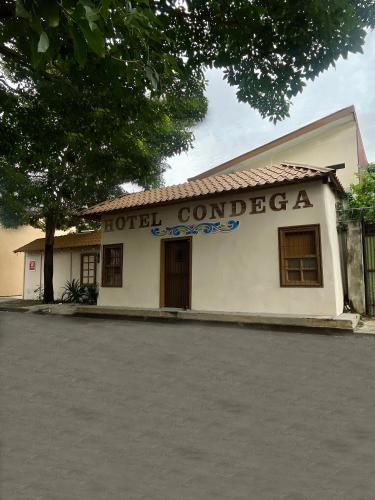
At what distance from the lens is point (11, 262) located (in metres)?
20.7

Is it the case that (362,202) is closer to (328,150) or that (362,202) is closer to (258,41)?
(328,150)

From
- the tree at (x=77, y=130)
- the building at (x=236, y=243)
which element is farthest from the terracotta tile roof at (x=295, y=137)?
the tree at (x=77, y=130)

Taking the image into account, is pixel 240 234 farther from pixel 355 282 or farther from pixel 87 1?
pixel 87 1

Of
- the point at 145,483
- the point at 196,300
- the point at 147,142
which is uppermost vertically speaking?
the point at 147,142

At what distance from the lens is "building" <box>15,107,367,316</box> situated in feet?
26.4

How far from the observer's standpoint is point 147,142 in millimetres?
13141

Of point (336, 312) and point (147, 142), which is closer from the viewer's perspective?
point (336, 312)

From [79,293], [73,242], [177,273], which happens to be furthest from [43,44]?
[73,242]

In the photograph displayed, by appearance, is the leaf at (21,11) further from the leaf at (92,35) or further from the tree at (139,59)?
the leaf at (92,35)

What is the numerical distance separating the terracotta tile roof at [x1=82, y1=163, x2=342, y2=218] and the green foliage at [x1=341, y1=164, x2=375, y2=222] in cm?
69

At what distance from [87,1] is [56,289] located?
15.7 metres

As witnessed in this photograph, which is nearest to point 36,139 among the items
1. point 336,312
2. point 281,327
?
point 281,327

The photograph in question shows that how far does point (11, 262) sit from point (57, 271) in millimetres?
6186

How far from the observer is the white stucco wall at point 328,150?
476 inches
